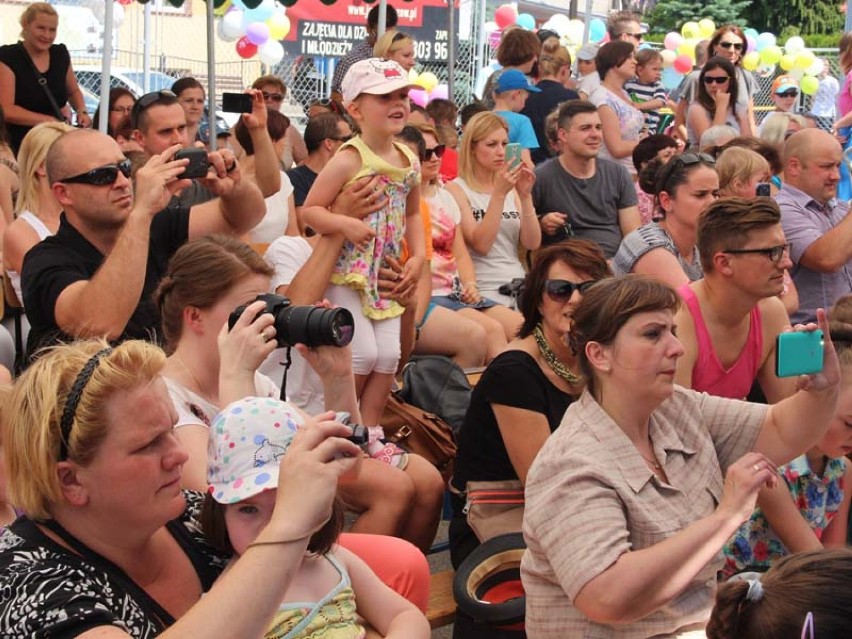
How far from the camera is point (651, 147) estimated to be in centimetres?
691

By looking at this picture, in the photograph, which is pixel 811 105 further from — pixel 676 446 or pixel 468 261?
pixel 676 446

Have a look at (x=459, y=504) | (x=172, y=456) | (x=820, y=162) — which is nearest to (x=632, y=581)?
(x=172, y=456)

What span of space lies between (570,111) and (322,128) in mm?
1382

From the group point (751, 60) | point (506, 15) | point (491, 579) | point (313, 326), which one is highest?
point (506, 15)

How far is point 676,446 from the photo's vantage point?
2.93m

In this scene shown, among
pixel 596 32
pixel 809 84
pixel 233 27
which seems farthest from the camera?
pixel 596 32

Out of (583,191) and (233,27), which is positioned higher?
(233,27)

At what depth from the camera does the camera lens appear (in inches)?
Result: 106

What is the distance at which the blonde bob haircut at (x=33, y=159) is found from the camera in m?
4.35

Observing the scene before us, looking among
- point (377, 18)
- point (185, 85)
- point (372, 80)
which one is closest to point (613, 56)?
point (377, 18)

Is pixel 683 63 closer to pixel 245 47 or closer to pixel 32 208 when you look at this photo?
pixel 245 47

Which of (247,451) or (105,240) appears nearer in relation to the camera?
(247,451)

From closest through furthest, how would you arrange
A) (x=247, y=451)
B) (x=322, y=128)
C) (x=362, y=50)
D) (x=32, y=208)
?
(x=247, y=451) < (x=32, y=208) < (x=322, y=128) < (x=362, y=50)

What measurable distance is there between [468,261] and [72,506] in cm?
421
